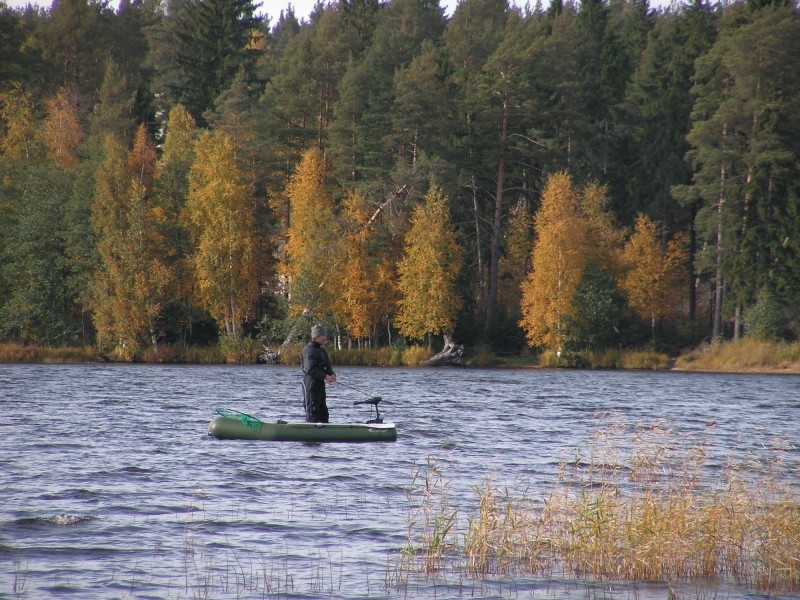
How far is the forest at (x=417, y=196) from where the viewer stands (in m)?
57.9

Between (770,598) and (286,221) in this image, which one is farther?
(286,221)

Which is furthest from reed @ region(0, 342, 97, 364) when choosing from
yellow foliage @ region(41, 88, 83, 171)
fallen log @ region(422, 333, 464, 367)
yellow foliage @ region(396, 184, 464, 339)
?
fallen log @ region(422, 333, 464, 367)

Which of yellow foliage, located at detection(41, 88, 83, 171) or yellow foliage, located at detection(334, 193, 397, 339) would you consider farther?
yellow foliage, located at detection(41, 88, 83, 171)

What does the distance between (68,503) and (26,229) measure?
47310 mm

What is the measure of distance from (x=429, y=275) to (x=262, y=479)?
137ft

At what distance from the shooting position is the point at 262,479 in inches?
673

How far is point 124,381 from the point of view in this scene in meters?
41.1

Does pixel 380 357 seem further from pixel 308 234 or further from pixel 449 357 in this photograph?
pixel 308 234

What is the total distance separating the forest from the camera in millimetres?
57938

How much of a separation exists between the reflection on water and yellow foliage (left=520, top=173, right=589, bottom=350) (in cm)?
1990

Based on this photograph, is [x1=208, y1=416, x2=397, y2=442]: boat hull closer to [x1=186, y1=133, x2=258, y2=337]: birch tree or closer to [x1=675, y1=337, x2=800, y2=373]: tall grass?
[x1=675, y1=337, x2=800, y2=373]: tall grass

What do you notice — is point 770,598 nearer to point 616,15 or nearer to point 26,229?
point 26,229

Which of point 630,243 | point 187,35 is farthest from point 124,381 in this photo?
point 187,35

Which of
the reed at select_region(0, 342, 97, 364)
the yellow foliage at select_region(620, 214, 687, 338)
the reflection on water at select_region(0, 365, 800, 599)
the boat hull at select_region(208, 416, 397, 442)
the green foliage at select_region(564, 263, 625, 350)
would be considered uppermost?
the yellow foliage at select_region(620, 214, 687, 338)
